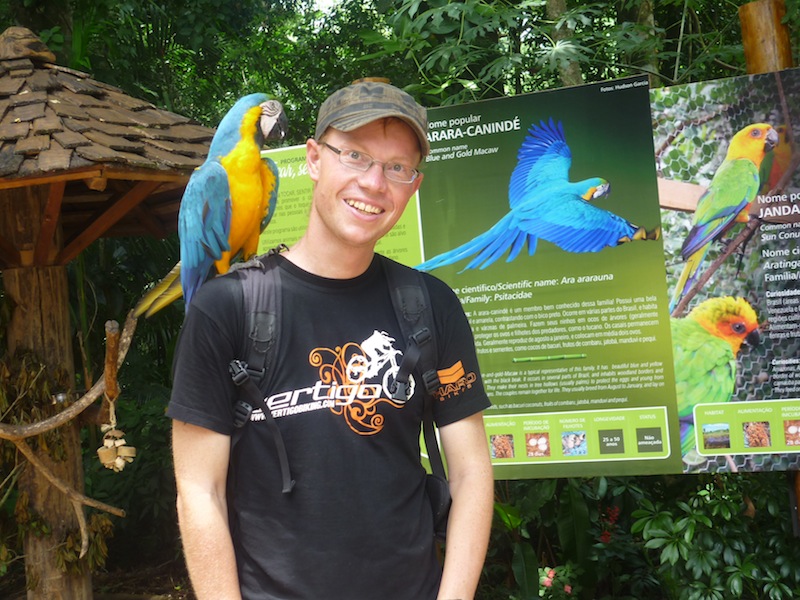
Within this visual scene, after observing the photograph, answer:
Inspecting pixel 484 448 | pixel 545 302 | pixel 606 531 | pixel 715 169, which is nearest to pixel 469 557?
pixel 484 448

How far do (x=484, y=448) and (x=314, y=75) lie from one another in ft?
23.2

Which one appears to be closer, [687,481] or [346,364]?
[346,364]

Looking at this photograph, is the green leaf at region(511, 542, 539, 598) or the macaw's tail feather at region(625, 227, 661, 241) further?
the green leaf at region(511, 542, 539, 598)

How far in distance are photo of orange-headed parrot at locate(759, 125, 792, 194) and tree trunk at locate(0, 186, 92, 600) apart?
10.5ft

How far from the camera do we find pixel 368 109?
5.27 feet

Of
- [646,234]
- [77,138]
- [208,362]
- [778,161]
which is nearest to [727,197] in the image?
[778,161]

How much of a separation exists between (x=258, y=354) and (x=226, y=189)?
917mm

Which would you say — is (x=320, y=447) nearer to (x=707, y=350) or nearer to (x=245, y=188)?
(x=245, y=188)

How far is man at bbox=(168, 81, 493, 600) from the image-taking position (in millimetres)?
1546

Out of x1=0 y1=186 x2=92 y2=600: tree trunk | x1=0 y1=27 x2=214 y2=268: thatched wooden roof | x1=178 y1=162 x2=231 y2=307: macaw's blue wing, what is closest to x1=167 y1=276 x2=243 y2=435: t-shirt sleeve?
x1=178 y1=162 x2=231 y2=307: macaw's blue wing

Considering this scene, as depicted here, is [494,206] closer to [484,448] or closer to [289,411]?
[484,448]

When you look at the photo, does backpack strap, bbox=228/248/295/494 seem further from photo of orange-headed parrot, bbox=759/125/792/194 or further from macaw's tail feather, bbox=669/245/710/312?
photo of orange-headed parrot, bbox=759/125/792/194

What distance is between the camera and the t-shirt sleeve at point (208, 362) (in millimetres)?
1531

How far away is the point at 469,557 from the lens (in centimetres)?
169
